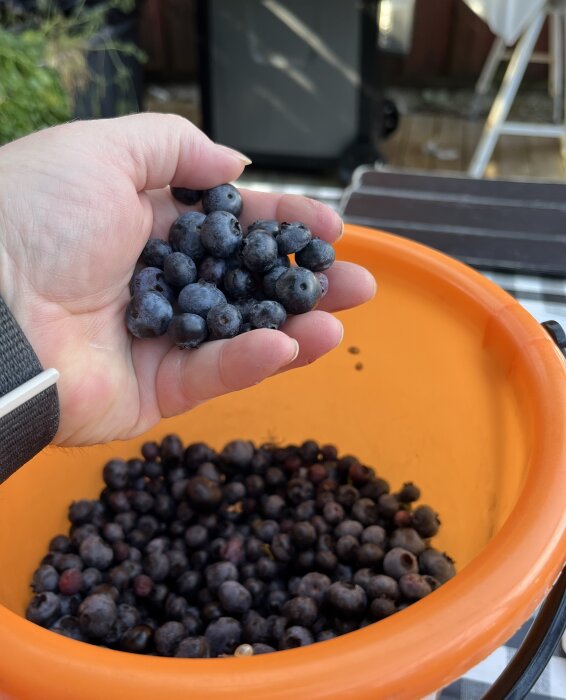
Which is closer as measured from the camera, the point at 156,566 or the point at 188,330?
the point at 188,330

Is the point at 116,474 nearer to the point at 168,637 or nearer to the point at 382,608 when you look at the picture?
the point at 168,637

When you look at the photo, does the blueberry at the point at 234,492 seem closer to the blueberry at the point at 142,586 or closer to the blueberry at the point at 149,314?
the blueberry at the point at 142,586

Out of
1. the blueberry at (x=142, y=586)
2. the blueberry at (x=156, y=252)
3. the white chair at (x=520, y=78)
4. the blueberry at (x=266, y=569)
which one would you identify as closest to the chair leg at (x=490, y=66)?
the white chair at (x=520, y=78)

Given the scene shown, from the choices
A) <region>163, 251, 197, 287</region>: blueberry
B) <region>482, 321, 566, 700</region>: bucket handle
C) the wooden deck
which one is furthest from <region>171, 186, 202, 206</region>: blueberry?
the wooden deck

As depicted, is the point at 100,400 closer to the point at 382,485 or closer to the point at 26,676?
the point at 26,676

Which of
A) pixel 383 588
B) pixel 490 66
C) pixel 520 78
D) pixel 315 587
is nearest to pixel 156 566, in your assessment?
pixel 315 587

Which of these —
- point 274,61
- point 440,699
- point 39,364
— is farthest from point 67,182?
point 274,61

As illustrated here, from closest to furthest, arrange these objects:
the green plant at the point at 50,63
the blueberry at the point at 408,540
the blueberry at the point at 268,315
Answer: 1. the blueberry at the point at 268,315
2. the blueberry at the point at 408,540
3. the green plant at the point at 50,63
